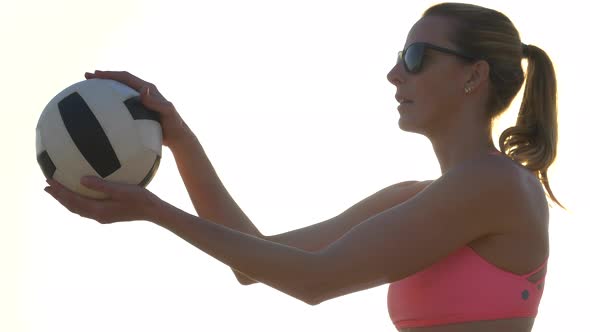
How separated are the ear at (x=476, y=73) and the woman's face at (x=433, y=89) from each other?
15 mm

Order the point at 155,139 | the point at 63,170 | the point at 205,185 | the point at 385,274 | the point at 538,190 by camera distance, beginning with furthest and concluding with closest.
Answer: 1. the point at 205,185
2. the point at 155,139
3. the point at 63,170
4. the point at 538,190
5. the point at 385,274

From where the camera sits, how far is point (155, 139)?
16.6 feet

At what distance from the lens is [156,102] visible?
5.13m

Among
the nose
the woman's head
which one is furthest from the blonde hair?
the nose

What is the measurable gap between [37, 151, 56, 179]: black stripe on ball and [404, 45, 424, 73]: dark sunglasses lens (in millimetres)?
1870

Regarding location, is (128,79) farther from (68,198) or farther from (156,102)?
(68,198)

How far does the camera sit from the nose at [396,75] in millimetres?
4791

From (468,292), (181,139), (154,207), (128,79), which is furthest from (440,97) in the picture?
(128,79)

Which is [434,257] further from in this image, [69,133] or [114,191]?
[69,133]

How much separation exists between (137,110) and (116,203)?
943mm

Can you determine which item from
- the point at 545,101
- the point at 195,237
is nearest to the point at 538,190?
the point at 545,101

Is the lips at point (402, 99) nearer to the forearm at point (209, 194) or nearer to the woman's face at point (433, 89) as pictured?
the woman's face at point (433, 89)

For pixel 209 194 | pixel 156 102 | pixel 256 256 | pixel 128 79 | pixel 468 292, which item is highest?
pixel 128 79

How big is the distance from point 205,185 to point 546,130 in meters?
2.03
